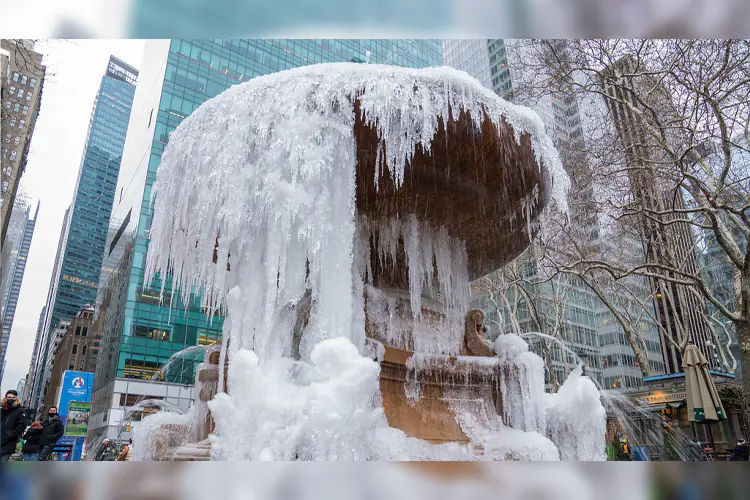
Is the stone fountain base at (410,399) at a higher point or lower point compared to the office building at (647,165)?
lower

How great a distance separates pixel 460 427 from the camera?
21.7ft

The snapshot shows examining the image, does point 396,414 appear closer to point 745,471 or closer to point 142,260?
point 745,471

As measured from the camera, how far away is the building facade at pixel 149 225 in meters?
35.6

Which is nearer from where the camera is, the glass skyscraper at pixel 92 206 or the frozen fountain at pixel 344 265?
the frozen fountain at pixel 344 265

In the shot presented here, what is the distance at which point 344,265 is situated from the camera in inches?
234

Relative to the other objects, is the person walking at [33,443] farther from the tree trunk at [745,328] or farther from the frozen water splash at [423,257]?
the tree trunk at [745,328]

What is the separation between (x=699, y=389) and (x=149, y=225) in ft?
112

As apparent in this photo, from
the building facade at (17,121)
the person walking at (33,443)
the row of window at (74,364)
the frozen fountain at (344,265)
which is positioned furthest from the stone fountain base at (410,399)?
the row of window at (74,364)

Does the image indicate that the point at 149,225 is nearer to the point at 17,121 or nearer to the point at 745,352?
the point at 17,121

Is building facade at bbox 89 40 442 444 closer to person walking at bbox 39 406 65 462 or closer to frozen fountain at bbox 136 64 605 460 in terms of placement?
person walking at bbox 39 406 65 462

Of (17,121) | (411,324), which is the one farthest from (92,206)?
(411,324)

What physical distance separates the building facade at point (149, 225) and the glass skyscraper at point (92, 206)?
30.8 meters

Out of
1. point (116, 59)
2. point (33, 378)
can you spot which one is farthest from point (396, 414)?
point (33, 378)

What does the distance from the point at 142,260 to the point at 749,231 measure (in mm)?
35480
